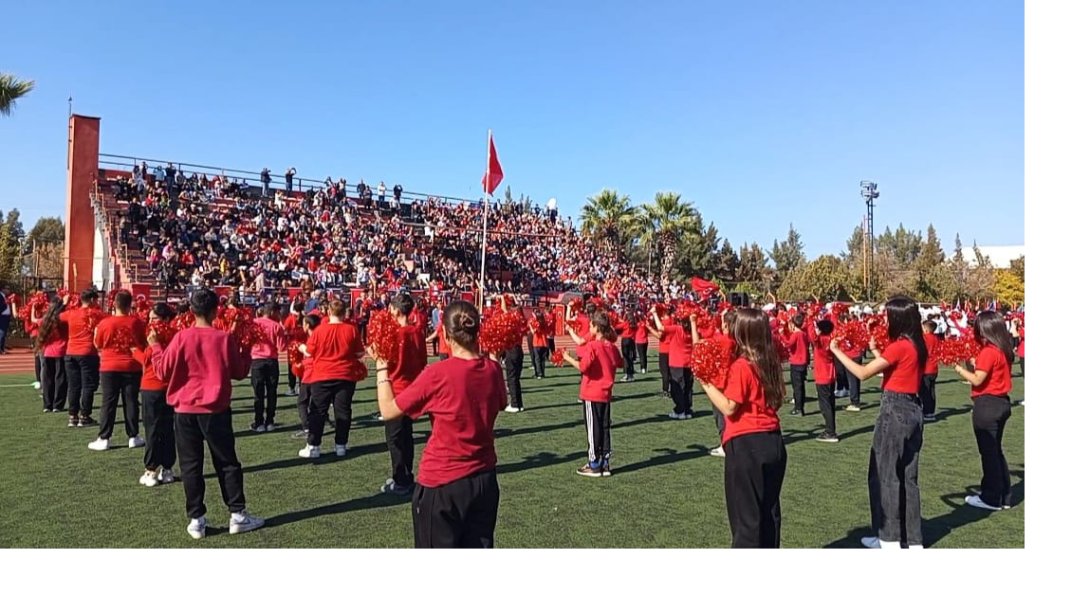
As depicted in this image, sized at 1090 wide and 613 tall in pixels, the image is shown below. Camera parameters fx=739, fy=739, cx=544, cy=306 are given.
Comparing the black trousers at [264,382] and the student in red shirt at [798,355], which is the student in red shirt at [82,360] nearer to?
the black trousers at [264,382]

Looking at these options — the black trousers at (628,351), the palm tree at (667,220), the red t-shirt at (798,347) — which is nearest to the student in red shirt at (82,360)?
the red t-shirt at (798,347)

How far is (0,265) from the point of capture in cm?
2542

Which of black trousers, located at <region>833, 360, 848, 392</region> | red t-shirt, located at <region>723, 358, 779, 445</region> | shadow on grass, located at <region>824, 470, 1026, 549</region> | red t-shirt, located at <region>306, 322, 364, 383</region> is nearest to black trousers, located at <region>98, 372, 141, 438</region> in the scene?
red t-shirt, located at <region>306, 322, 364, 383</region>

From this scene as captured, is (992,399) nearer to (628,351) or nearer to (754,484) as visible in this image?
(754,484)

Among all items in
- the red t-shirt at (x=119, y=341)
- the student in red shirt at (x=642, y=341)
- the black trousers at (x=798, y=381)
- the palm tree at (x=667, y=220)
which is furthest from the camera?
the palm tree at (x=667, y=220)

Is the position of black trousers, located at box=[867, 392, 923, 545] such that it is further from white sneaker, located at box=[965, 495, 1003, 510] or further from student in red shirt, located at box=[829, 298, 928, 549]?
white sneaker, located at box=[965, 495, 1003, 510]

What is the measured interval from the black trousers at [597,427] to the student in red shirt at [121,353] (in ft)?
15.7

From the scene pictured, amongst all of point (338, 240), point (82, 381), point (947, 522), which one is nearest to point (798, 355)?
point (947, 522)

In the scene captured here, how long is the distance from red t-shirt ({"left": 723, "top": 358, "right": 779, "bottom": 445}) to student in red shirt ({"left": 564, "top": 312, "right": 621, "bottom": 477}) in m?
3.17

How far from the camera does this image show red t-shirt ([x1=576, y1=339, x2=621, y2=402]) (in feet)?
24.9

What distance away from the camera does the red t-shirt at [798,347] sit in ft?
38.4
